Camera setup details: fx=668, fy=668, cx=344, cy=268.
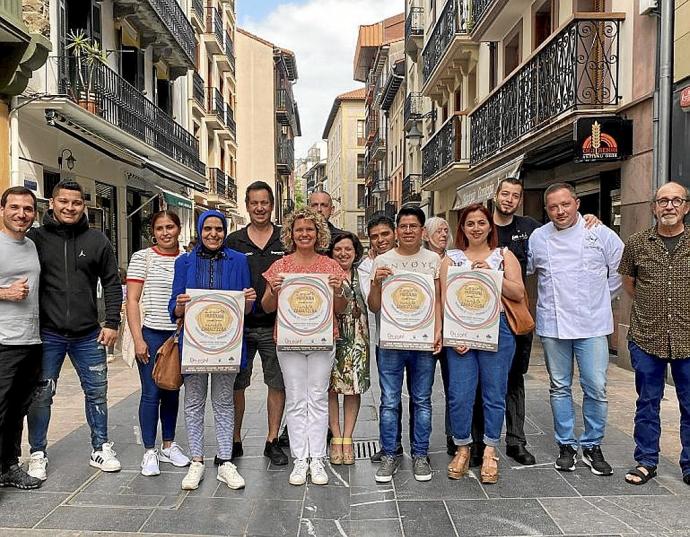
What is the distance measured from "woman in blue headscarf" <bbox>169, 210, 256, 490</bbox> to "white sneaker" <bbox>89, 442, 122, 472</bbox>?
633mm

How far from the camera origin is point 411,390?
15.6ft

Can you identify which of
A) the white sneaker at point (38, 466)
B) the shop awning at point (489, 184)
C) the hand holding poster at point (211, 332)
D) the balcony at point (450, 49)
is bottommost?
the white sneaker at point (38, 466)

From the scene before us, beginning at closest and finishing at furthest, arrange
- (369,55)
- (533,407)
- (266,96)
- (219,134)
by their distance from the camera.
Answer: (533,407) < (219,134) < (266,96) < (369,55)

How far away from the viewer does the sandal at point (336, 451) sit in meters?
4.96

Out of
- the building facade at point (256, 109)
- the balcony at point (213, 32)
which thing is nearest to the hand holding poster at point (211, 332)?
the balcony at point (213, 32)

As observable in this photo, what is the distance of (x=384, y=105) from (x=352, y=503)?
38291 millimetres

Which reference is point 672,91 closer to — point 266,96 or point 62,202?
point 62,202

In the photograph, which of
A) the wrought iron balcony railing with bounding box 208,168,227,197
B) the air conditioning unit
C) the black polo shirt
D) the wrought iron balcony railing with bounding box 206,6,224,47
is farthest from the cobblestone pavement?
the wrought iron balcony railing with bounding box 206,6,224,47

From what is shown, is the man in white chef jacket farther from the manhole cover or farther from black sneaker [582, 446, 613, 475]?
the manhole cover

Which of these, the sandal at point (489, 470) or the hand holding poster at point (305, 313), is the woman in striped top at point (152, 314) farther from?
the sandal at point (489, 470)

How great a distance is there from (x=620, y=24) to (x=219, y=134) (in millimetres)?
26534

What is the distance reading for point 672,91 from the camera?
26.4 ft

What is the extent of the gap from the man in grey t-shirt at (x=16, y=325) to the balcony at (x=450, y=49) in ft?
47.8

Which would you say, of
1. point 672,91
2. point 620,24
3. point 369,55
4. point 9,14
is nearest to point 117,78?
point 9,14
